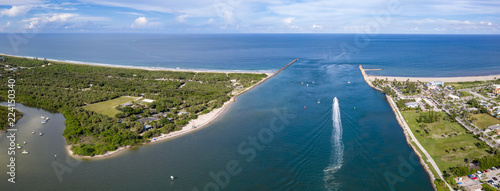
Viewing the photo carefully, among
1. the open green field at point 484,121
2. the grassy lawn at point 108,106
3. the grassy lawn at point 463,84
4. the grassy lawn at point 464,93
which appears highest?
the grassy lawn at point 463,84

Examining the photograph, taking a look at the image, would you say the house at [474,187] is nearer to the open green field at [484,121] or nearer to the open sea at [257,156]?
the open sea at [257,156]

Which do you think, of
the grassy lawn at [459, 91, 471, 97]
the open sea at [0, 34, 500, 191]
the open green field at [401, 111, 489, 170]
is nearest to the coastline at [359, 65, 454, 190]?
the open green field at [401, 111, 489, 170]

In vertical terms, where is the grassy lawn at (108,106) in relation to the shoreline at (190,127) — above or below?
above

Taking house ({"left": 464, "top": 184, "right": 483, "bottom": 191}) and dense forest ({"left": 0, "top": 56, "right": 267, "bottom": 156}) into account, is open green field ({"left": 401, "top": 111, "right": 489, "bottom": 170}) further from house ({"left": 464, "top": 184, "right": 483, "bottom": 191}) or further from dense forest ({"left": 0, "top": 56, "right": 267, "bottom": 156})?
dense forest ({"left": 0, "top": 56, "right": 267, "bottom": 156})

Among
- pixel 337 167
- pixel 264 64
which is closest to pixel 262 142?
pixel 337 167

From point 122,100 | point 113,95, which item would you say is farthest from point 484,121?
point 113,95

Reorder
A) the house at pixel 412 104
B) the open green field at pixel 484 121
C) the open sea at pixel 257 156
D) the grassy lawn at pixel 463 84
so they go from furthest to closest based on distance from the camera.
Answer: the grassy lawn at pixel 463 84 → the house at pixel 412 104 → the open green field at pixel 484 121 → the open sea at pixel 257 156

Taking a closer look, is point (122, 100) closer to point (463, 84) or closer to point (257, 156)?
point (257, 156)

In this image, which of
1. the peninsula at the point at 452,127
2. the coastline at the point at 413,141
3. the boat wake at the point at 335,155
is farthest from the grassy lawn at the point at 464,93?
the boat wake at the point at 335,155
